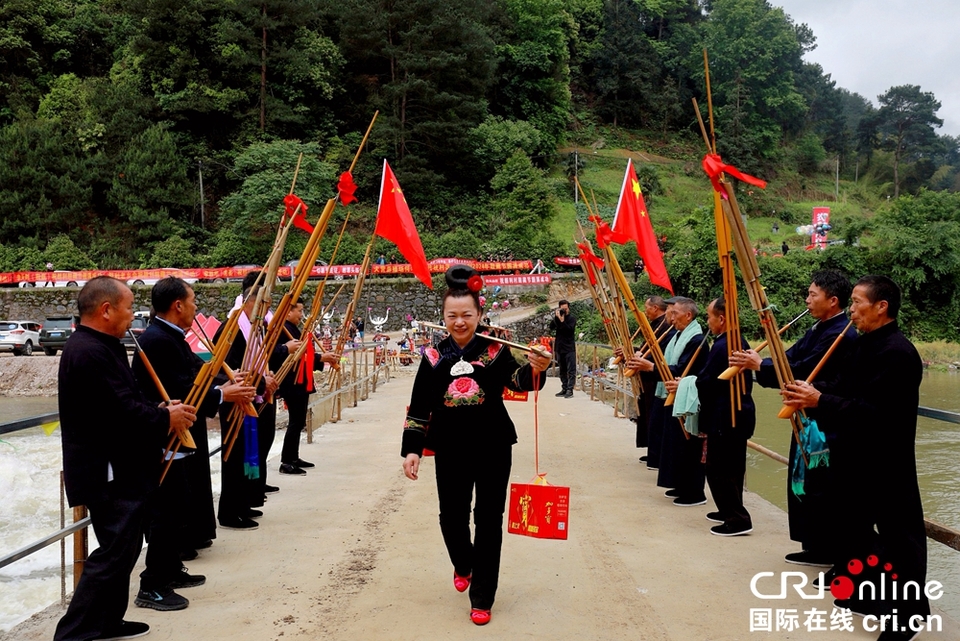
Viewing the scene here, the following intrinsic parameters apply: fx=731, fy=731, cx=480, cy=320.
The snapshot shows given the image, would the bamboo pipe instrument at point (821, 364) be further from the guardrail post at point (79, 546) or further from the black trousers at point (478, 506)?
the guardrail post at point (79, 546)

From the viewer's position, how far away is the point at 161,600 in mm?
3465

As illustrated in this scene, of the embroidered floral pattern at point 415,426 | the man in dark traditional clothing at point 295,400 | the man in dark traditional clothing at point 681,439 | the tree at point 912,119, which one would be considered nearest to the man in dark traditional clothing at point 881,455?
the embroidered floral pattern at point 415,426

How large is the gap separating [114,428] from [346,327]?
458 cm

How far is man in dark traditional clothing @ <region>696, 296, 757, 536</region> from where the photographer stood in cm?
470

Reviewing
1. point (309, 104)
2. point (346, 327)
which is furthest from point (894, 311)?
point (309, 104)

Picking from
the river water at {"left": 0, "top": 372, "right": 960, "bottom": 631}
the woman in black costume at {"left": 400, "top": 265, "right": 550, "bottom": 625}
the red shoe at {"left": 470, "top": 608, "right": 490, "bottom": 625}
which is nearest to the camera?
the red shoe at {"left": 470, "top": 608, "right": 490, "bottom": 625}

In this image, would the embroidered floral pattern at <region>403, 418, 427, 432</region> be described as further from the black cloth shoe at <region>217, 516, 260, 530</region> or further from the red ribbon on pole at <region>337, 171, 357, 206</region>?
the black cloth shoe at <region>217, 516, 260, 530</region>

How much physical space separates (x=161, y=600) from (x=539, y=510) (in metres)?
1.85

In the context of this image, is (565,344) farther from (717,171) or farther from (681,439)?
(717,171)

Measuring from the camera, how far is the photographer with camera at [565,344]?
1209 cm

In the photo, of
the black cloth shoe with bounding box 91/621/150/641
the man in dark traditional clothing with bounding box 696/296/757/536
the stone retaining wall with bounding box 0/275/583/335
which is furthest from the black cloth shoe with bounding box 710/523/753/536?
the stone retaining wall with bounding box 0/275/583/335

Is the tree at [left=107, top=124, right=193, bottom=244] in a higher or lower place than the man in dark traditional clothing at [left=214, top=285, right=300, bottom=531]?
higher

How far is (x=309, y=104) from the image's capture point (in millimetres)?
37188

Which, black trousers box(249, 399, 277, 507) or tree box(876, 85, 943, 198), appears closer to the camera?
black trousers box(249, 399, 277, 507)
